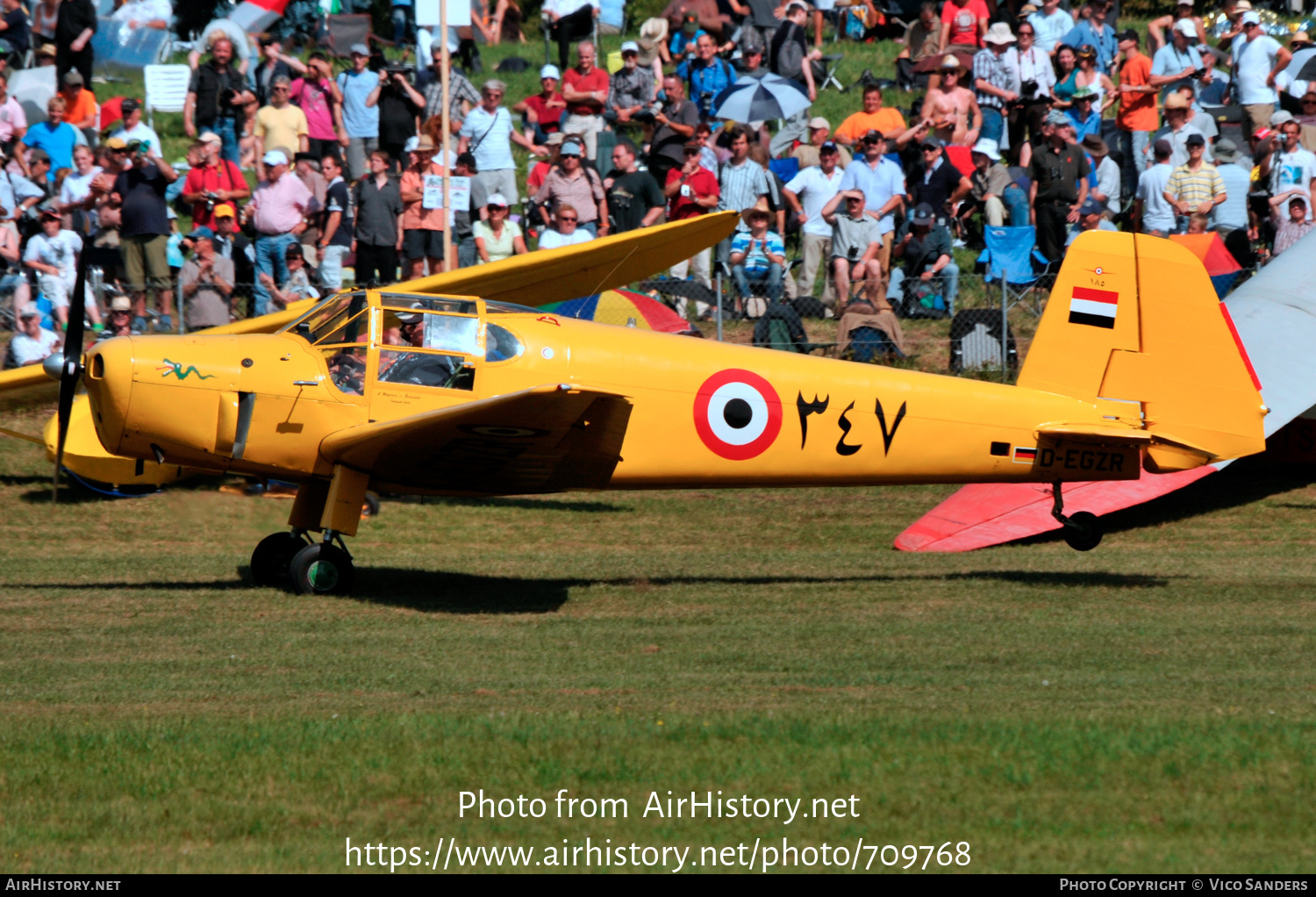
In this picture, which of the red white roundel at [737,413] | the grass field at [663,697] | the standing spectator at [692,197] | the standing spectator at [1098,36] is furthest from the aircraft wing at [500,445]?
the standing spectator at [1098,36]

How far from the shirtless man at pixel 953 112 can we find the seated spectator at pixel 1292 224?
4352 millimetres

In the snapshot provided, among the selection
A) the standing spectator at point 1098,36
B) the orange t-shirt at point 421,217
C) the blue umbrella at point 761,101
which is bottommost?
the orange t-shirt at point 421,217

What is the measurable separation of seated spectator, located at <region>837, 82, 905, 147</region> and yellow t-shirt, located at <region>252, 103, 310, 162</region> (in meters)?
7.31

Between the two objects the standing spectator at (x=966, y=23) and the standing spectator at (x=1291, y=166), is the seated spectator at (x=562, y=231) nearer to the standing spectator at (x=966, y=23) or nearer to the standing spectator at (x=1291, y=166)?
the standing spectator at (x=1291, y=166)

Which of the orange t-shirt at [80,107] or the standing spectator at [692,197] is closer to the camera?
the standing spectator at [692,197]

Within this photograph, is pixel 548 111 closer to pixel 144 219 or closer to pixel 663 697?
pixel 144 219

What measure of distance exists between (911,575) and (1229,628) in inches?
105

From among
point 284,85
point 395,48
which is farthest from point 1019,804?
point 395,48

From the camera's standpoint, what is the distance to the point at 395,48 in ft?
88.4

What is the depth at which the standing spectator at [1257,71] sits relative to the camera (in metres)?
19.8

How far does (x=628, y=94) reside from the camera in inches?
823

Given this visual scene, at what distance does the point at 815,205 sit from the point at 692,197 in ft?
5.16

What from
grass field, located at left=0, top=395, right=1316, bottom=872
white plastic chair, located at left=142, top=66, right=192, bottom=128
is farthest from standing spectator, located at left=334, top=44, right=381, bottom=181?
grass field, located at left=0, top=395, right=1316, bottom=872

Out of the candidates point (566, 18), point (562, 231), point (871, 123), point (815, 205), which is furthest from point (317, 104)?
point (871, 123)
